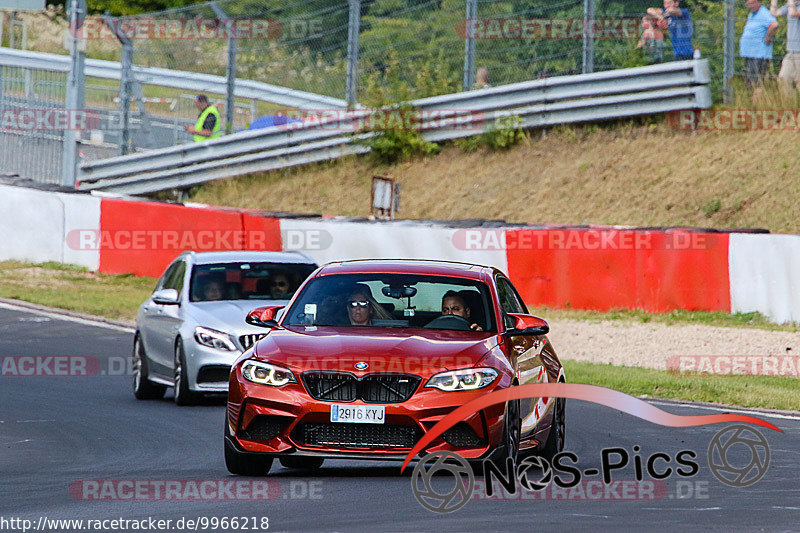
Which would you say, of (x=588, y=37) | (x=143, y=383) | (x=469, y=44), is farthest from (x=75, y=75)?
(x=143, y=383)

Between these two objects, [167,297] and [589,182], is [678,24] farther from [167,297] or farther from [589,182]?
[167,297]

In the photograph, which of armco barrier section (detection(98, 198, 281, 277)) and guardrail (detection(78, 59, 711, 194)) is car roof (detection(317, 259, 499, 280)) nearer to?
armco barrier section (detection(98, 198, 281, 277))

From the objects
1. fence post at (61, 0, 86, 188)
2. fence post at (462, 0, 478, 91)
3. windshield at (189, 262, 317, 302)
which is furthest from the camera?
fence post at (61, 0, 86, 188)

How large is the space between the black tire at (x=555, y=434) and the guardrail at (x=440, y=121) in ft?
49.8

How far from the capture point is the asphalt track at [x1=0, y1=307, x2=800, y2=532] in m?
7.32

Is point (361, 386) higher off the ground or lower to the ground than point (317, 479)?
higher

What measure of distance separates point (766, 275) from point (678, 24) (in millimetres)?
7030

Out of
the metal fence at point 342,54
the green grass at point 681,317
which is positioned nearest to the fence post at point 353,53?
the metal fence at point 342,54

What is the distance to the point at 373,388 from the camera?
8.41 meters

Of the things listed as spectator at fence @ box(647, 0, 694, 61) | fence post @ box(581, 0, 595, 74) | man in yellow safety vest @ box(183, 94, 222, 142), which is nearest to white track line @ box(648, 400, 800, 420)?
spectator at fence @ box(647, 0, 694, 61)

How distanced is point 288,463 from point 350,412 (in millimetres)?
1186

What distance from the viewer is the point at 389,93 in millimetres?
28141

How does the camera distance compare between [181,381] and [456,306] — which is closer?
[456,306]

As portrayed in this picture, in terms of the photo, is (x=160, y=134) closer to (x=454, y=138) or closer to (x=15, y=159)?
(x=15, y=159)
